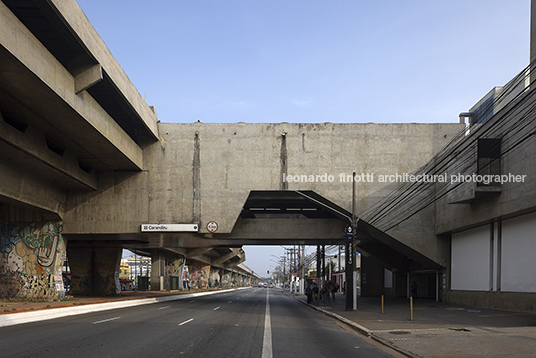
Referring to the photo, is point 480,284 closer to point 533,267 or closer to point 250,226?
point 533,267

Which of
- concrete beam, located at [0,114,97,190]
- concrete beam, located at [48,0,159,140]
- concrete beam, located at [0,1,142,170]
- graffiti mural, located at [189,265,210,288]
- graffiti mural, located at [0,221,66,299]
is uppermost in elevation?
concrete beam, located at [48,0,159,140]

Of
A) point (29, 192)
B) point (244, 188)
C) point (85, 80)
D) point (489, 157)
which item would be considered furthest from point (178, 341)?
point (244, 188)

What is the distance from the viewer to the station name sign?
31.9 meters

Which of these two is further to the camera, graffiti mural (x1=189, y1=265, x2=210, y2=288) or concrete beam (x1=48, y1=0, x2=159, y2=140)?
graffiti mural (x1=189, y1=265, x2=210, y2=288)

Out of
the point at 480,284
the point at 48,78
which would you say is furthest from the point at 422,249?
the point at 48,78

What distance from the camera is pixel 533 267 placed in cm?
2134

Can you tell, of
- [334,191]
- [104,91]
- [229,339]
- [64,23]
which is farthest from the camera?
[334,191]

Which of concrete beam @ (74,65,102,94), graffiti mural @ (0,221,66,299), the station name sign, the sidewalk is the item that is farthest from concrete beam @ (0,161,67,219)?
the sidewalk

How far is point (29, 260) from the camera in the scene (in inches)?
1217

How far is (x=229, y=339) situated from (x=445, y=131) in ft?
81.2

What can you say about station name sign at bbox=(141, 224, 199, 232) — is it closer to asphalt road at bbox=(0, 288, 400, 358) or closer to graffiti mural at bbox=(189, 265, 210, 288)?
asphalt road at bbox=(0, 288, 400, 358)

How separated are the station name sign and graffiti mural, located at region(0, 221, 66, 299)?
654 cm

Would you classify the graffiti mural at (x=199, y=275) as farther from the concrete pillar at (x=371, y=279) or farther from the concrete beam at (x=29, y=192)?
the concrete beam at (x=29, y=192)

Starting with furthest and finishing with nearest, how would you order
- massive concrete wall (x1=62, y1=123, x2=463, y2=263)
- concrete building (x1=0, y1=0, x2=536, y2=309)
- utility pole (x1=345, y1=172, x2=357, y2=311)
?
1. massive concrete wall (x1=62, y1=123, x2=463, y2=263)
2. utility pole (x1=345, y1=172, x2=357, y2=311)
3. concrete building (x1=0, y1=0, x2=536, y2=309)
